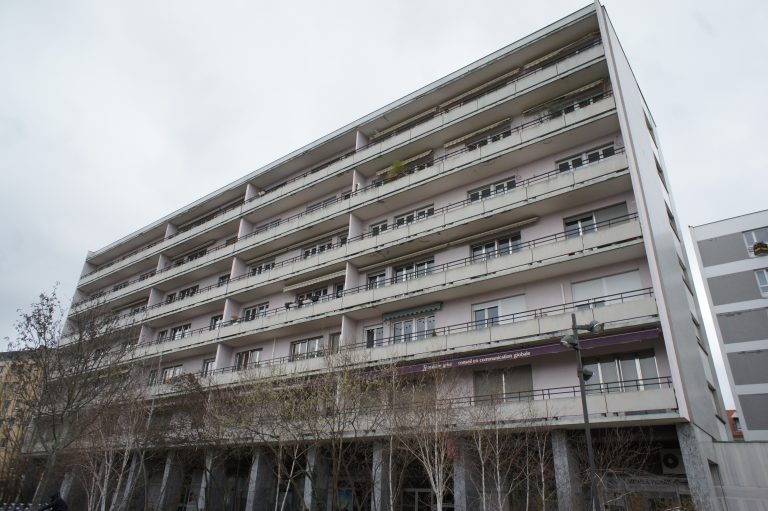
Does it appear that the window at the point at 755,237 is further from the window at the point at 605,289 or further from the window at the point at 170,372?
the window at the point at 170,372

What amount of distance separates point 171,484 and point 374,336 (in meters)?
14.1

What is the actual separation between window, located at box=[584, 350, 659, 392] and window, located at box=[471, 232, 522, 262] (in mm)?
6243

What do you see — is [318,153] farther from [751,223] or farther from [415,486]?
[751,223]

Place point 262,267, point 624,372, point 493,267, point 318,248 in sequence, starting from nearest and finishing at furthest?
point 624,372 < point 493,267 < point 318,248 < point 262,267

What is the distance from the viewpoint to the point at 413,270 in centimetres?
2511

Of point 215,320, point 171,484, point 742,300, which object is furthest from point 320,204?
A: point 742,300

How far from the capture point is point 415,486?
21109 millimetres

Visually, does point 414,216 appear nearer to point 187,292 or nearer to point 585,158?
point 585,158

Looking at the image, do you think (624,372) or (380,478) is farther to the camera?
(380,478)

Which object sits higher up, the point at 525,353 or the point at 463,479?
the point at 525,353

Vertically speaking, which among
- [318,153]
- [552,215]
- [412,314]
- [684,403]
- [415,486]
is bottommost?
[415,486]

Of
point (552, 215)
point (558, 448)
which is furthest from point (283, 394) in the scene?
point (552, 215)

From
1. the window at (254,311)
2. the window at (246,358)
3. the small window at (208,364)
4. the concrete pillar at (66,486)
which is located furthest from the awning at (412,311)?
the concrete pillar at (66,486)

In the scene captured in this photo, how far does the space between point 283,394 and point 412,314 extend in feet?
23.2
